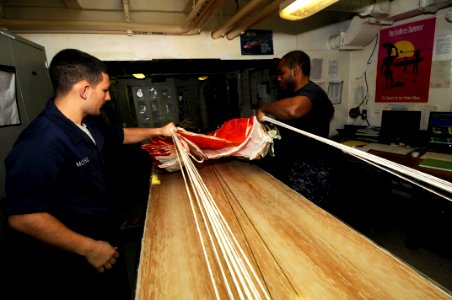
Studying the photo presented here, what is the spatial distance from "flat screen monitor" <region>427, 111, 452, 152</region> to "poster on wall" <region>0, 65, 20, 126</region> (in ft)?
13.9

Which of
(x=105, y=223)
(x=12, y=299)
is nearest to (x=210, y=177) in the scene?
(x=105, y=223)

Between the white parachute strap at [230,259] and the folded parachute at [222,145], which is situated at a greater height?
the folded parachute at [222,145]

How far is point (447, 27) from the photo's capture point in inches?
112

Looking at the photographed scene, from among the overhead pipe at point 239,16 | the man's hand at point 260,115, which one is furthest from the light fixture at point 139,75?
the man's hand at point 260,115

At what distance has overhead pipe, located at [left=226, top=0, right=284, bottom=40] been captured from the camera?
2.13m

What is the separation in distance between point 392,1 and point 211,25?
228 centimetres

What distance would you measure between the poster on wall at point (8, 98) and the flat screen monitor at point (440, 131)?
13.9ft

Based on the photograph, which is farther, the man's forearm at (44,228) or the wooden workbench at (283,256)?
the man's forearm at (44,228)

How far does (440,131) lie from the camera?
2811mm

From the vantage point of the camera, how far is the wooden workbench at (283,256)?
2.13ft

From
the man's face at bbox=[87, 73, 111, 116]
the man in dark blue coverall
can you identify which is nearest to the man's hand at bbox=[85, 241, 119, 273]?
the man in dark blue coverall

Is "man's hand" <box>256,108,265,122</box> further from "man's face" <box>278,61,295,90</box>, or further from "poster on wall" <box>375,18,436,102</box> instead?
"poster on wall" <box>375,18,436,102</box>

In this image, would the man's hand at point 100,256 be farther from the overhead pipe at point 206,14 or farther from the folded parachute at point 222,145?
the overhead pipe at point 206,14

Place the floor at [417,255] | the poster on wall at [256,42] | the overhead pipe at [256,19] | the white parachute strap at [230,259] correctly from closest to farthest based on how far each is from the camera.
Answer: the white parachute strap at [230,259], the overhead pipe at [256,19], the floor at [417,255], the poster on wall at [256,42]
